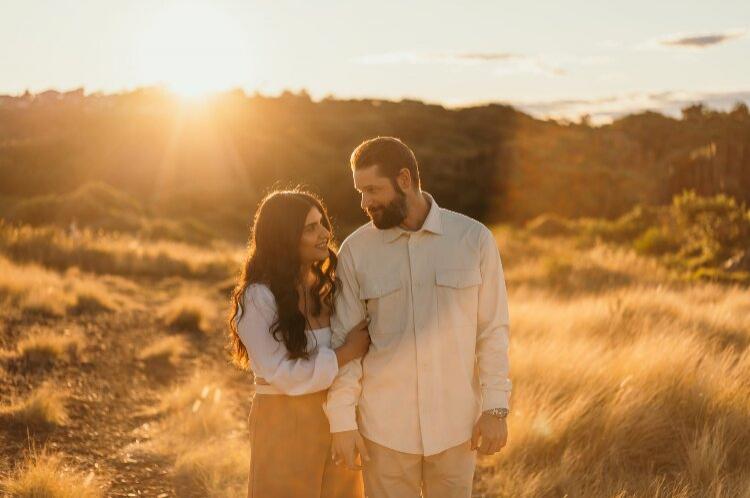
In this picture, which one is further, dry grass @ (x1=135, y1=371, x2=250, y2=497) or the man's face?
dry grass @ (x1=135, y1=371, x2=250, y2=497)

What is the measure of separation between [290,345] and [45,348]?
6253mm

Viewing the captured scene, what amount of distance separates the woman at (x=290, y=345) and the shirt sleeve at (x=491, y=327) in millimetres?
474

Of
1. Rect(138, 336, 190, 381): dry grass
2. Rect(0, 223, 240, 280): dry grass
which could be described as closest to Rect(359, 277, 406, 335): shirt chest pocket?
Rect(138, 336, 190, 381): dry grass

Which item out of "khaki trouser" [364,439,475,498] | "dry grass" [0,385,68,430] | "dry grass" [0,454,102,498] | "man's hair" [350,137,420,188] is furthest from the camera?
"dry grass" [0,385,68,430]

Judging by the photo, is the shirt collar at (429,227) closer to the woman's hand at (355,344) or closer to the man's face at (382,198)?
the man's face at (382,198)

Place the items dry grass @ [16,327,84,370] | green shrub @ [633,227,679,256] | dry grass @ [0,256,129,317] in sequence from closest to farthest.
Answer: dry grass @ [16,327,84,370] → dry grass @ [0,256,129,317] → green shrub @ [633,227,679,256]

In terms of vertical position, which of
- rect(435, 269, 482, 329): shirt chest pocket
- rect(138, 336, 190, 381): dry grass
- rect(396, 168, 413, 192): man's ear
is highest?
rect(396, 168, 413, 192): man's ear

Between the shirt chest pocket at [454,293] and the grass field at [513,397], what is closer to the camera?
the shirt chest pocket at [454,293]

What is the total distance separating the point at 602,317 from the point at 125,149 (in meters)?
38.3

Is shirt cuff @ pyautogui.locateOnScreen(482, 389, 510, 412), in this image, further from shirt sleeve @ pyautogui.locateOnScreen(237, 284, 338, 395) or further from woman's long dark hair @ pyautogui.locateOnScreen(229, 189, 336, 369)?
woman's long dark hair @ pyautogui.locateOnScreen(229, 189, 336, 369)

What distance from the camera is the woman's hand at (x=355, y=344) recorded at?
2999 mm

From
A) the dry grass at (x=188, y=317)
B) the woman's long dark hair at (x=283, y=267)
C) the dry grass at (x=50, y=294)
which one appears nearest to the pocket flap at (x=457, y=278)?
the woman's long dark hair at (x=283, y=267)

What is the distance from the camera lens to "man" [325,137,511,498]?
9.74 feet

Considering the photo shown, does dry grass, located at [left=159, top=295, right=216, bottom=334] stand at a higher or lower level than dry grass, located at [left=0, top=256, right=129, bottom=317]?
lower
